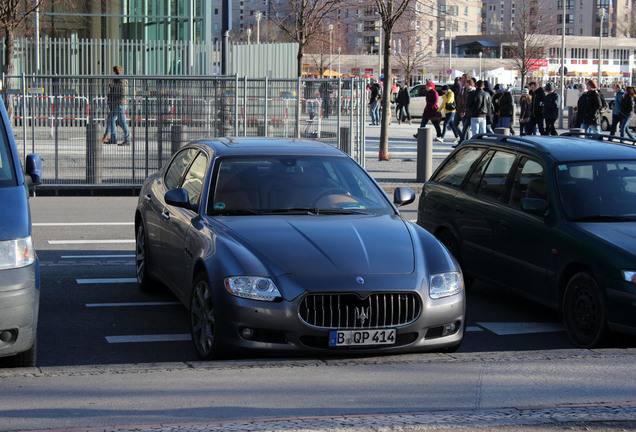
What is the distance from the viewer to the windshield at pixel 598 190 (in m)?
7.72

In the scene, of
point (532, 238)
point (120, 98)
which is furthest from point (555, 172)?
point (120, 98)

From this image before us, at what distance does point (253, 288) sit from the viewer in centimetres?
603

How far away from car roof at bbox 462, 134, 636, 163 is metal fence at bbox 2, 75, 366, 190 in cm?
897

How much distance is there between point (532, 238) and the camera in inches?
314

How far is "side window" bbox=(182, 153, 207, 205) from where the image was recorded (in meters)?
7.59

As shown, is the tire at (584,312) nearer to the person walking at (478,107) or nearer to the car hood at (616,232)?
the car hood at (616,232)

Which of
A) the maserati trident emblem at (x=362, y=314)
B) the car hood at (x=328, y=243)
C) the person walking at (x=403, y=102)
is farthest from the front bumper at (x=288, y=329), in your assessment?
the person walking at (x=403, y=102)

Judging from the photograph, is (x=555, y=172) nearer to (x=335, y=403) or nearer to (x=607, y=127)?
(x=335, y=403)

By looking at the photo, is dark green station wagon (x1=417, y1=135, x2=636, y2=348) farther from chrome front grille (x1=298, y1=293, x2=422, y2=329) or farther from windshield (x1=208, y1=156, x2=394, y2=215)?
chrome front grille (x1=298, y1=293, x2=422, y2=329)

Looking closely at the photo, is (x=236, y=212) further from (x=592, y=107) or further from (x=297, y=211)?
(x=592, y=107)

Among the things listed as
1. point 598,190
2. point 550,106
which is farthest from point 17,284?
point 550,106


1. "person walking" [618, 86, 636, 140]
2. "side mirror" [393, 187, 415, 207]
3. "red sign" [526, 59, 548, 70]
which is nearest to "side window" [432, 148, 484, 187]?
"side mirror" [393, 187, 415, 207]

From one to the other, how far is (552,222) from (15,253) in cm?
432

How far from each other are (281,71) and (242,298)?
26085 millimetres
